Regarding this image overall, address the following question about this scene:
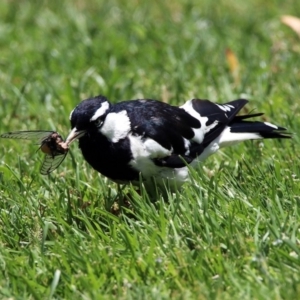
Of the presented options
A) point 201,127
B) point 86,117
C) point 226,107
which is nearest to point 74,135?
point 86,117

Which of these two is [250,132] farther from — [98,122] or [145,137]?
[98,122]

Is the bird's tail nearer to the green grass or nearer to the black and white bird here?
the black and white bird

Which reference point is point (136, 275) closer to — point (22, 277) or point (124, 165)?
point (22, 277)

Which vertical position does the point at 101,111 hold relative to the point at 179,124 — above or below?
above

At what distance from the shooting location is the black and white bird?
4168mm

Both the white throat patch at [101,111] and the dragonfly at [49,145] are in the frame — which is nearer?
the white throat patch at [101,111]

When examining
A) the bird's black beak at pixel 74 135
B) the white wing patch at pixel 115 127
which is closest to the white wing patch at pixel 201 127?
the white wing patch at pixel 115 127

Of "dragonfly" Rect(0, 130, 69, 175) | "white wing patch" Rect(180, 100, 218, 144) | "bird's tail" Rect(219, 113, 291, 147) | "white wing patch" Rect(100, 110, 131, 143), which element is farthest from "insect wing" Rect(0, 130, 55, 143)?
"bird's tail" Rect(219, 113, 291, 147)

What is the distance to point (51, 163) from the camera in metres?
4.39

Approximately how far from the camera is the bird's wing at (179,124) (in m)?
4.32

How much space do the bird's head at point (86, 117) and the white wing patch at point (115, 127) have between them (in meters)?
0.03

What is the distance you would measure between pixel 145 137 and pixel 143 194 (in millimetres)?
361

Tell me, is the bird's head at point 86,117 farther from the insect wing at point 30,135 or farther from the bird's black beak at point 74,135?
the insect wing at point 30,135

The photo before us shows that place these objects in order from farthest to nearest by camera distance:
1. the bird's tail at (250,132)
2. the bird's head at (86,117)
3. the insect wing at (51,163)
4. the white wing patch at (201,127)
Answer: the bird's tail at (250,132) → the white wing patch at (201,127) → the insect wing at (51,163) → the bird's head at (86,117)
